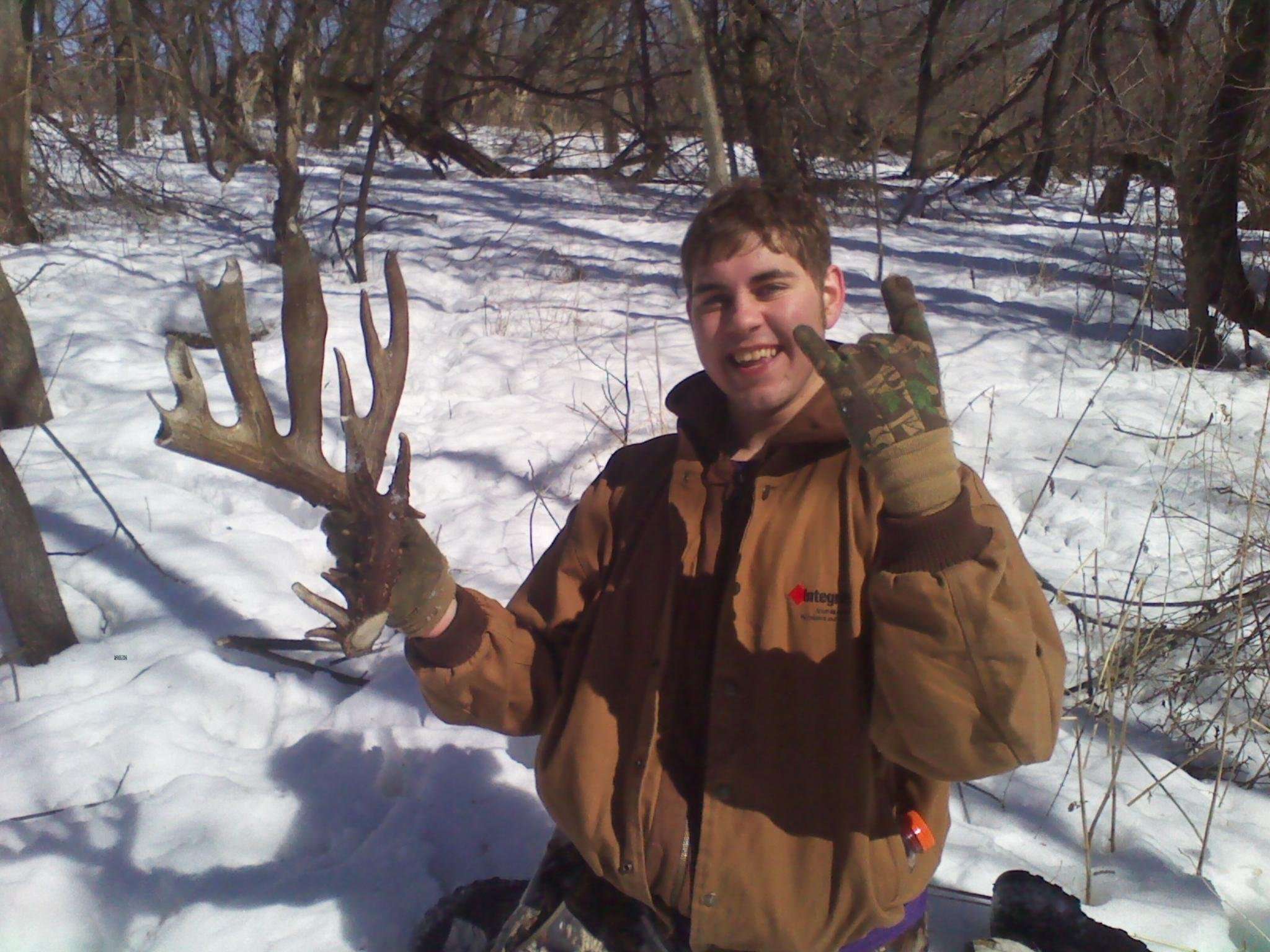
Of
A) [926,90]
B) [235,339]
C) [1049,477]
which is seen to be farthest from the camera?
[926,90]

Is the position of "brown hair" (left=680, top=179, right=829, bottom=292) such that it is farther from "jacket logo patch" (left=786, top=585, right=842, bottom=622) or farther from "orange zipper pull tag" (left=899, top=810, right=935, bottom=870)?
"orange zipper pull tag" (left=899, top=810, right=935, bottom=870)

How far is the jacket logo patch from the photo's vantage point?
1.43 meters

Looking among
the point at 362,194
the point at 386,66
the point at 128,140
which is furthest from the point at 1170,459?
the point at 128,140

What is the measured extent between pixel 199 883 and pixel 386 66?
7871 millimetres

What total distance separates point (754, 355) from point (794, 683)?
56cm

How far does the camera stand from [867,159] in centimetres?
838

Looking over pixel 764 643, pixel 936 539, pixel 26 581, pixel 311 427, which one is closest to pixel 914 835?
pixel 764 643

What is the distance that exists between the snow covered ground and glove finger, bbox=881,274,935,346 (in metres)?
1.29

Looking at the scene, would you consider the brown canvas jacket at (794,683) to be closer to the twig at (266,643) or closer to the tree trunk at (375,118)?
the twig at (266,643)

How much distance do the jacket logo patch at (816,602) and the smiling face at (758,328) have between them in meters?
0.34

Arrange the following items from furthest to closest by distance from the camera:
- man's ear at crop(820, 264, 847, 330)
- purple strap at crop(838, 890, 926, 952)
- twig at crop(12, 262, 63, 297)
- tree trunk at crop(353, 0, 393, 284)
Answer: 1. tree trunk at crop(353, 0, 393, 284)
2. twig at crop(12, 262, 63, 297)
3. man's ear at crop(820, 264, 847, 330)
4. purple strap at crop(838, 890, 926, 952)

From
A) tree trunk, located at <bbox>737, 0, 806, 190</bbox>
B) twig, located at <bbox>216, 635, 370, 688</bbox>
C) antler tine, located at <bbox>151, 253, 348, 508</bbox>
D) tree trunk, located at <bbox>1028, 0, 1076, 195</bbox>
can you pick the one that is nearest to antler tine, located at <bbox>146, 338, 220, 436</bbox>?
antler tine, located at <bbox>151, 253, 348, 508</bbox>

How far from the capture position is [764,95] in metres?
6.68

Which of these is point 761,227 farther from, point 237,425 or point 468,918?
point 468,918
